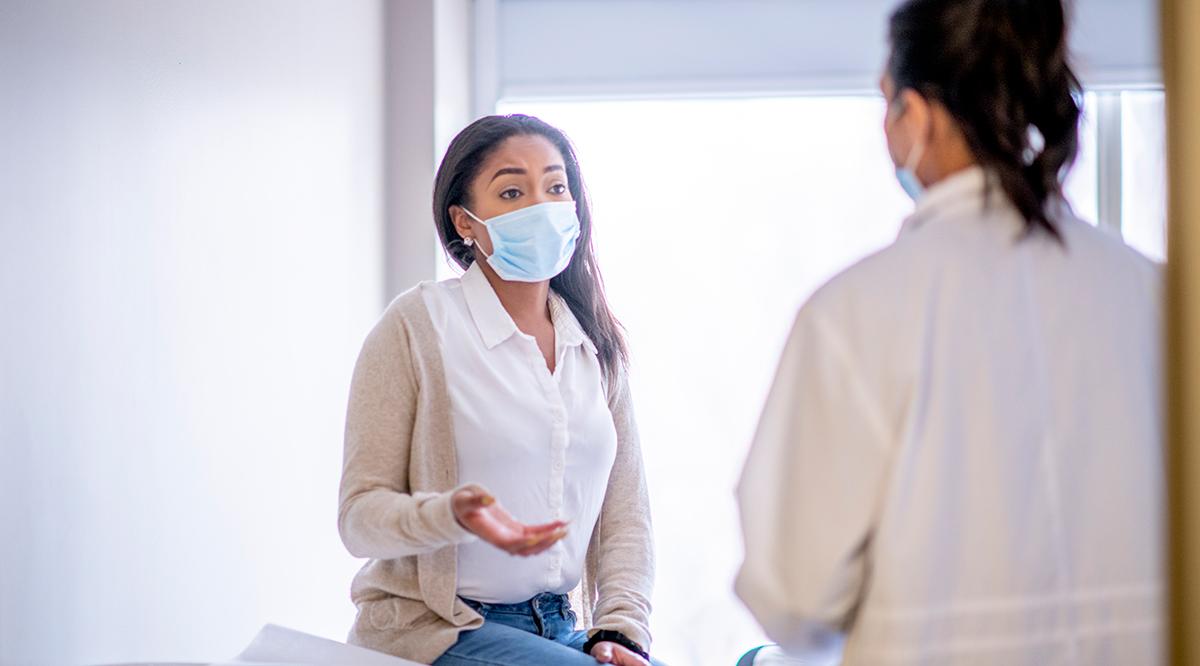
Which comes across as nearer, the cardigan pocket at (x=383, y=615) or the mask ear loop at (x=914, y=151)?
the mask ear loop at (x=914, y=151)

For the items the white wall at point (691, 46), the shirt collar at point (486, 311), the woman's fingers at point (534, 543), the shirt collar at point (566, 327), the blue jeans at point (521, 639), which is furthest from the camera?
the white wall at point (691, 46)

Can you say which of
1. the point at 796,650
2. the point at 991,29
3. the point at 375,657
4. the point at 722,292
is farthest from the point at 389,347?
the point at 722,292

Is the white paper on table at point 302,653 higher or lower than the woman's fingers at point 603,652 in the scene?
higher

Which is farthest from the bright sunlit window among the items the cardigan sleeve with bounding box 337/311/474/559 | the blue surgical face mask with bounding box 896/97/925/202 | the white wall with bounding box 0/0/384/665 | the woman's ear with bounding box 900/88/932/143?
the woman's ear with bounding box 900/88/932/143

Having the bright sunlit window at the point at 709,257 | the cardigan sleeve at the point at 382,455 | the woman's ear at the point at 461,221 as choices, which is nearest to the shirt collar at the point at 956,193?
the cardigan sleeve at the point at 382,455

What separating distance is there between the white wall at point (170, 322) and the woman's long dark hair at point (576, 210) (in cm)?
47

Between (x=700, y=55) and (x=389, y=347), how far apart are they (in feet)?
6.80

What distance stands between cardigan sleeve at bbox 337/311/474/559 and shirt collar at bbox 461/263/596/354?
0.15 meters

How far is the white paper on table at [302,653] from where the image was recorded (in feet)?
5.23

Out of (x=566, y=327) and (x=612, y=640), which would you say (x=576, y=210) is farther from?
(x=612, y=640)

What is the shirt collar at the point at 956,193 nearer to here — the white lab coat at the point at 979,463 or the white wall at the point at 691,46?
the white lab coat at the point at 979,463

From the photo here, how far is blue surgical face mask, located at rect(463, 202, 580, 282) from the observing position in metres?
1.94

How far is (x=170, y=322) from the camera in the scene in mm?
1993

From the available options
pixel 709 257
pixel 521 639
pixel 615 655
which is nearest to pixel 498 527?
pixel 521 639
